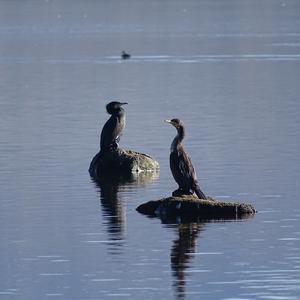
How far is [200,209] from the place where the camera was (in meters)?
27.0

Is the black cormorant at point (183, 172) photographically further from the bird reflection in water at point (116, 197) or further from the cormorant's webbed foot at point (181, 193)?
the bird reflection in water at point (116, 197)

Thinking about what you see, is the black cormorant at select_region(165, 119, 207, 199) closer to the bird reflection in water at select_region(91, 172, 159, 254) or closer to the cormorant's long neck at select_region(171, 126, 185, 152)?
the cormorant's long neck at select_region(171, 126, 185, 152)

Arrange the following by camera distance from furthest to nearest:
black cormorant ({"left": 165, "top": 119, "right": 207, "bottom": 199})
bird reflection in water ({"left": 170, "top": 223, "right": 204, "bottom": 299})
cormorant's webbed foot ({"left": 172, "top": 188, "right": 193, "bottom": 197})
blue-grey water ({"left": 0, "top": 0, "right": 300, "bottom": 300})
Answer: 1. cormorant's webbed foot ({"left": 172, "top": 188, "right": 193, "bottom": 197})
2. black cormorant ({"left": 165, "top": 119, "right": 207, "bottom": 199})
3. blue-grey water ({"left": 0, "top": 0, "right": 300, "bottom": 300})
4. bird reflection in water ({"left": 170, "top": 223, "right": 204, "bottom": 299})

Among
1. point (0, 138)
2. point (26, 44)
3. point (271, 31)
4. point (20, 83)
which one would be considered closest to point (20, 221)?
point (0, 138)

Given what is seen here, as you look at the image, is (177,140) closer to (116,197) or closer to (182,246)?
(116,197)

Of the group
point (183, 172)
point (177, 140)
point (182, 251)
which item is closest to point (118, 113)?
point (177, 140)

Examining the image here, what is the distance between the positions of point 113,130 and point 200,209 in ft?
28.0

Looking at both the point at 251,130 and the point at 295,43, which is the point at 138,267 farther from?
the point at 295,43

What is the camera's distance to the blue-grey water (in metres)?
22.5

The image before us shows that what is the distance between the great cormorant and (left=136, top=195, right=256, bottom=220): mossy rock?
744 centimetres

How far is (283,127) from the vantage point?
4475 centimetres

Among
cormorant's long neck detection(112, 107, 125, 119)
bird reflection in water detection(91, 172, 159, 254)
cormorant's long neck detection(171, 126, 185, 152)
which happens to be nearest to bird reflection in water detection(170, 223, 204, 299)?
bird reflection in water detection(91, 172, 159, 254)

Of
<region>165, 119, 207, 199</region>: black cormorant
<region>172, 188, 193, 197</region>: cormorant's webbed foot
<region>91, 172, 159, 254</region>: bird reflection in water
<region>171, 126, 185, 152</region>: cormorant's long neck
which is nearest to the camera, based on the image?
<region>91, 172, 159, 254</region>: bird reflection in water

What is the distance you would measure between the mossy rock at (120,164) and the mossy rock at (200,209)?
6.85 m
